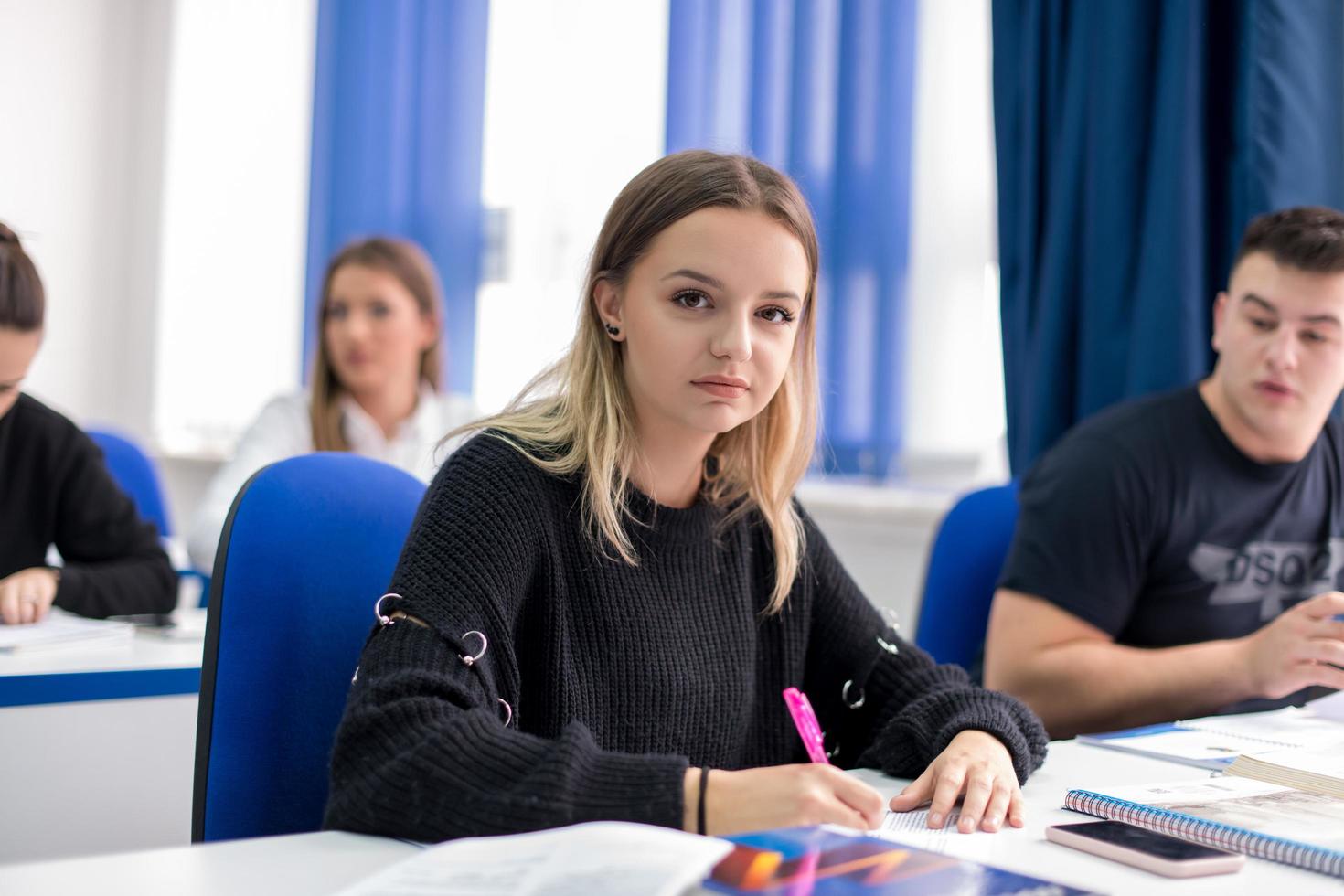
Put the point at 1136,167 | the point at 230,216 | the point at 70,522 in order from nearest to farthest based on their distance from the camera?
the point at 70,522, the point at 1136,167, the point at 230,216

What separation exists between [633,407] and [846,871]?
650 mm

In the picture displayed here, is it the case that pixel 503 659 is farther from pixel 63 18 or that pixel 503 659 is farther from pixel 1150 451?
pixel 63 18

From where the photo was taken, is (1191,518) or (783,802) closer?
(783,802)

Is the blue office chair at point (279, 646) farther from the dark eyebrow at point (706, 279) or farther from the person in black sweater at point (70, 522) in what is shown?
the person in black sweater at point (70, 522)

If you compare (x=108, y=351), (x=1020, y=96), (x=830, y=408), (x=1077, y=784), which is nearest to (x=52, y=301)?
(x=108, y=351)

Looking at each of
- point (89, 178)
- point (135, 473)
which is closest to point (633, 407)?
point (135, 473)

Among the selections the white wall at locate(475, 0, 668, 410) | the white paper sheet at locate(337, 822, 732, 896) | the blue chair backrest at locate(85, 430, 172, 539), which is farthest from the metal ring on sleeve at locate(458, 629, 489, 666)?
the white wall at locate(475, 0, 668, 410)

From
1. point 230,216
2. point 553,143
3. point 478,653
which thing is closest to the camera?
point 478,653

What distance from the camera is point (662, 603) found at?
131 centimetres

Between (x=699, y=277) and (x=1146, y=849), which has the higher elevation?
(x=699, y=277)

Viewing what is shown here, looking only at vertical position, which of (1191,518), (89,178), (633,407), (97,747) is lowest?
(97,747)

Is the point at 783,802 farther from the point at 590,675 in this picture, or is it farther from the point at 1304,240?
the point at 1304,240

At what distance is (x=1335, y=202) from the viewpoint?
2.40m

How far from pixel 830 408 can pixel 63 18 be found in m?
3.62
